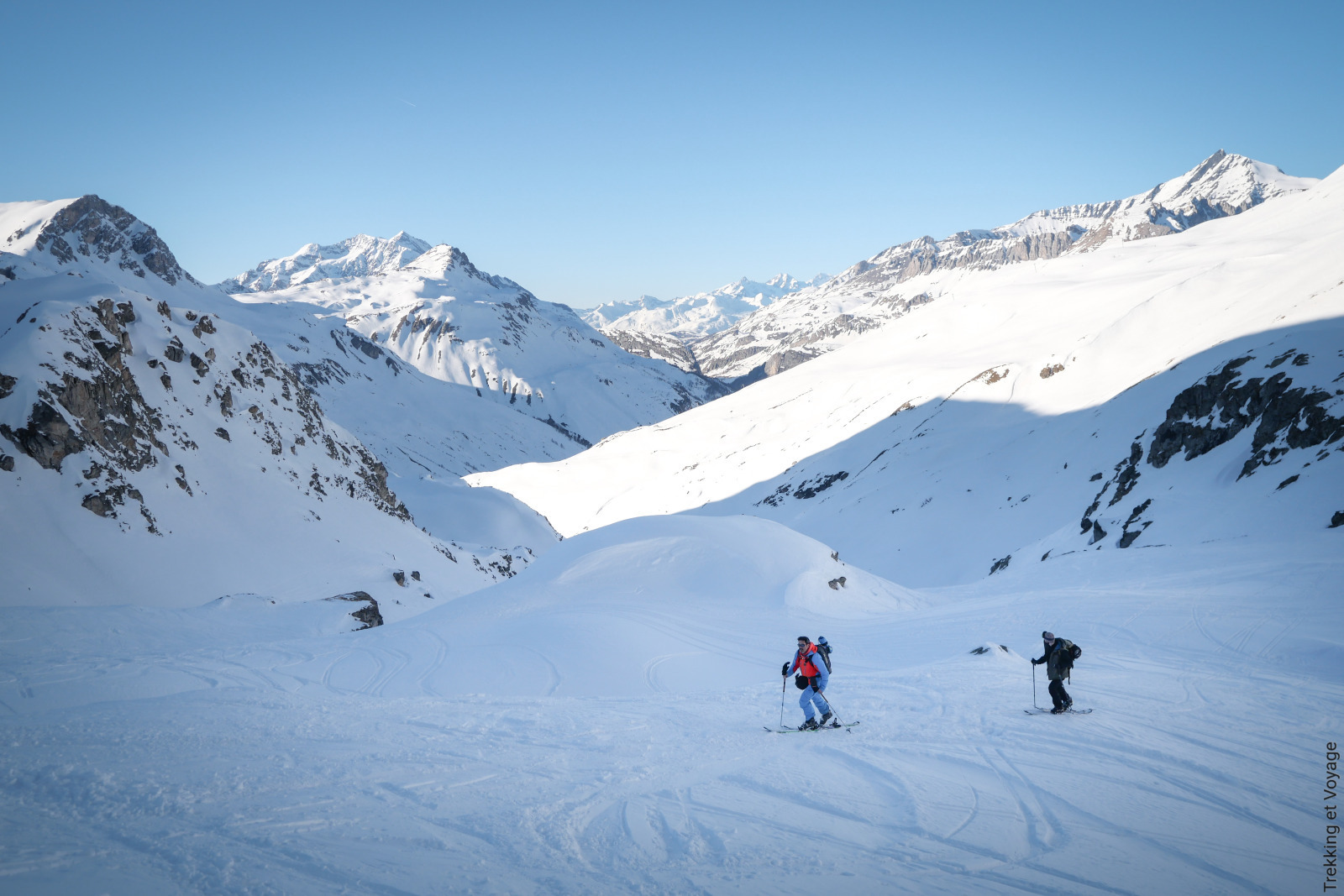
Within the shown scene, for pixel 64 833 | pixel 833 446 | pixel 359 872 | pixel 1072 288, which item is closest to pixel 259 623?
pixel 64 833

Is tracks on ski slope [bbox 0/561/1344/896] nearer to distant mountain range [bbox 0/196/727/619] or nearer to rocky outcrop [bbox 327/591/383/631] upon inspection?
rocky outcrop [bbox 327/591/383/631]

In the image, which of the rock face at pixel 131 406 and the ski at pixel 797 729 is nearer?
the ski at pixel 797 729

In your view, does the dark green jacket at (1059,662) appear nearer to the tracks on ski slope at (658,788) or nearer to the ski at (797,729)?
the tracks on ski slope at (658,788)

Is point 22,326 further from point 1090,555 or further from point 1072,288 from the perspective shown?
point 1072,288

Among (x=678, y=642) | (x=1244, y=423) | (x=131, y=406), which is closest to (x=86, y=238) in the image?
(x=131, y=406)

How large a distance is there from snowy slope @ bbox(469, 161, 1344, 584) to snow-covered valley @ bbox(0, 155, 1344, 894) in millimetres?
402

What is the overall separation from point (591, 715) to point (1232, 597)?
19.1 metres

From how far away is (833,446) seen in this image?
79.3 m

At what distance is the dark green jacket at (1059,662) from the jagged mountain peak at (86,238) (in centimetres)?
17907

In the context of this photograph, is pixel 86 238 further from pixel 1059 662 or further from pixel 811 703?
pixel 1059 662

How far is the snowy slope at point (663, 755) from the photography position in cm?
624

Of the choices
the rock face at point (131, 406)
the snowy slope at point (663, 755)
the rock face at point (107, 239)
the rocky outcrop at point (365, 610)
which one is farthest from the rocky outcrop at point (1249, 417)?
the rock face at point (107, 239)

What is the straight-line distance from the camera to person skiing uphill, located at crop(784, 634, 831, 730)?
1088 centimetres

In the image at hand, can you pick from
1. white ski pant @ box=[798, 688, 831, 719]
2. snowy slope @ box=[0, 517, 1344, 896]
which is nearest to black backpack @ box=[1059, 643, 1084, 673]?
snowy slope @ box=[0, 517, 1344, 896]
